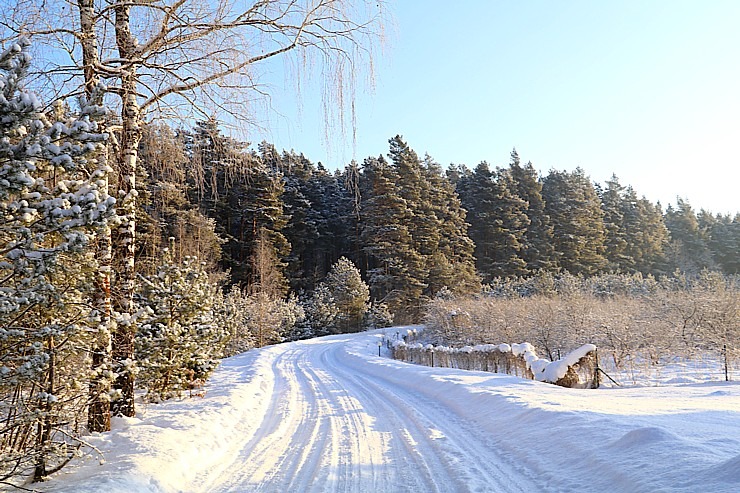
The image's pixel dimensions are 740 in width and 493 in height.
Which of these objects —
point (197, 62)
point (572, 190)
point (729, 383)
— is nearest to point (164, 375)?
point (197, 62)

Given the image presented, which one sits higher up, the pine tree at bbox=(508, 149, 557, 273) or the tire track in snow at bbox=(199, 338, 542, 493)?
the pine tree at bbox=(508, 149, 557, 273)

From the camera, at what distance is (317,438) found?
682 centimetres

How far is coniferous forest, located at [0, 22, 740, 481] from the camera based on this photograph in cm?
357

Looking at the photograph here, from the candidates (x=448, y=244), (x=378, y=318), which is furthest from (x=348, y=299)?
(x=448, y=244)

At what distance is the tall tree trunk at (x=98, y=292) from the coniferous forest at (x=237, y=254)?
0.03 meters

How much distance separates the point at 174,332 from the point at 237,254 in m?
34.6

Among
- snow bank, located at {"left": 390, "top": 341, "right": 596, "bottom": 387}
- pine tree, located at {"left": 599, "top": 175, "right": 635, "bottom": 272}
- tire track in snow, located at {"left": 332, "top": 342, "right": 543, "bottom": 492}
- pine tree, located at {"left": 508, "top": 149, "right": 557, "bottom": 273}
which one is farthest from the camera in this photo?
pine tree, located at {"left": 599, "top": 175, "right": 635, "bottom": 272}

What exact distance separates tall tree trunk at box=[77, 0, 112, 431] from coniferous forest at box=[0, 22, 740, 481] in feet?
0.10

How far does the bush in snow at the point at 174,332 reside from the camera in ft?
29.7

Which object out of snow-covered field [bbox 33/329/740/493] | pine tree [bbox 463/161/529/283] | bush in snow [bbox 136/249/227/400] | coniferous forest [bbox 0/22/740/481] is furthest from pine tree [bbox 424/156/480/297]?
snow-covered field [bbox 33/329/740/493]

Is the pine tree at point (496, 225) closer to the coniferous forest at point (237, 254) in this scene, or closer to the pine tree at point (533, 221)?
the coniferous forest at point (237, 254)

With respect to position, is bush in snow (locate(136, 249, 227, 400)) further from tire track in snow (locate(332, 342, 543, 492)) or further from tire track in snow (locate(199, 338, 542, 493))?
tire track in snow (locate(332, 342, 543, 492))

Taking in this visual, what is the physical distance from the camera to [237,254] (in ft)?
141

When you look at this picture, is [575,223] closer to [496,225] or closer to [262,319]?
[496,225]
